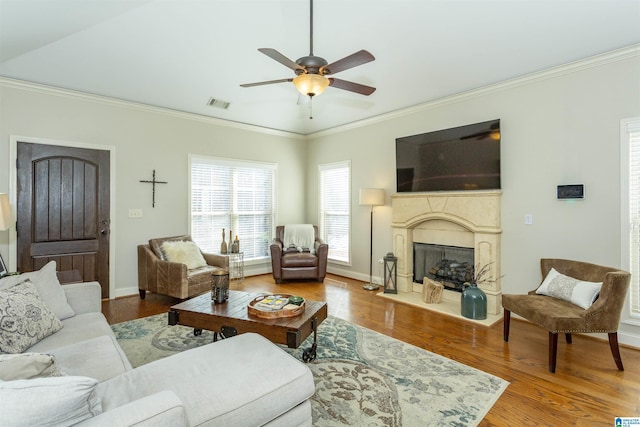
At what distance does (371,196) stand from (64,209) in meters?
4.32

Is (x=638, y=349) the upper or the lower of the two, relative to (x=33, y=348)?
lower

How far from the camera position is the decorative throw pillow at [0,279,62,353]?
1739 mm

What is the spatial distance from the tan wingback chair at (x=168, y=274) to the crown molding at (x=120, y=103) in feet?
6.56

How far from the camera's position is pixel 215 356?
5.66ft

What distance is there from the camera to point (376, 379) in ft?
7.84

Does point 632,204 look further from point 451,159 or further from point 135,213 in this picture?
point 135,213

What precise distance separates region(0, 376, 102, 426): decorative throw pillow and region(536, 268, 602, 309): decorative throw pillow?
346 cm

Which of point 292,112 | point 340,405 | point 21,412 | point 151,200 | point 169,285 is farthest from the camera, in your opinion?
point 292,112

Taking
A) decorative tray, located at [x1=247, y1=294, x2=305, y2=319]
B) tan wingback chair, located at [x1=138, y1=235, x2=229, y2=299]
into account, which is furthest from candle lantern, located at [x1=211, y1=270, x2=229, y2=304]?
tan wingback chair, located at [x1=138, y1=235, x2=229, y2=299]

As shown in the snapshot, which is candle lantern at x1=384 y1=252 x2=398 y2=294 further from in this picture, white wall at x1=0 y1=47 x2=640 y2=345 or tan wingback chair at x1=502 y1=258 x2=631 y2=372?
tan wingback chair at x1=502 y1=258 x2=631 y2=372

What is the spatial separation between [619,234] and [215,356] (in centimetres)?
382

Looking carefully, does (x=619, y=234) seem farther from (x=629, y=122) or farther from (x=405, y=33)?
(x=405, y=33)

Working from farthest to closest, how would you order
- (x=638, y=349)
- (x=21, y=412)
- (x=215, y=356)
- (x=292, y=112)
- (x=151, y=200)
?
(x=292, y=112) < (x=151, y=200) < (x=638, y=349) < (x=215, y=356) < (x=21, y=412)

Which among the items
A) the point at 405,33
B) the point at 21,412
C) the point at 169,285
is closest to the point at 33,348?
the point at 21,412
